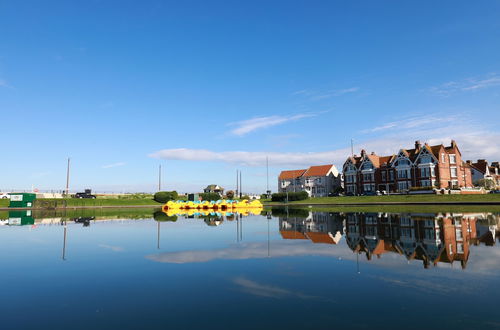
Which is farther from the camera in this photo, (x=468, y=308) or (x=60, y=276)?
(x=60, y=276)

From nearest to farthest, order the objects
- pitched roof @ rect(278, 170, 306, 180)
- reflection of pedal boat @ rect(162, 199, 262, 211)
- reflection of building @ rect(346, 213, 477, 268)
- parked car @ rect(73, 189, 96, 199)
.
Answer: reflection of building @ rect(346, 213, 477, 268) < reflection of pedal boat @ rect(162, 199, 262, 211) < parked car @ rect(73, 189, 96, 199) < pitched roof @ rect(278, 170, 306, 180)

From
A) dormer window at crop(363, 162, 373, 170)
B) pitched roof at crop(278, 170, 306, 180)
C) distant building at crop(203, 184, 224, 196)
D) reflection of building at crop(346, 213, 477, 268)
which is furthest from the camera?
distant building at crop(203, 184, 224, 196)

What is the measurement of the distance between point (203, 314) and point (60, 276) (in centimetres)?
680

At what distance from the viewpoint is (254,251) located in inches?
649

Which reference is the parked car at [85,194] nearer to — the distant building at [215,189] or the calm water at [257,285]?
the distant building at [215,189]

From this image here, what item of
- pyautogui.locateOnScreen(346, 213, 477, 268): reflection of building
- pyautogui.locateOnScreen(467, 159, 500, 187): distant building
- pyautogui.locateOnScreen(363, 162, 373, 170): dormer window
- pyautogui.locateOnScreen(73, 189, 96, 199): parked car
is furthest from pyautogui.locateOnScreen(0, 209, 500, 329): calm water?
pyautogui.locateOnScreen(467, 159, 500, 187): distant building

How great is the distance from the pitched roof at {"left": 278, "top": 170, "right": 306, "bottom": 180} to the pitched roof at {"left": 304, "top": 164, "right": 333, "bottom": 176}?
2.66m

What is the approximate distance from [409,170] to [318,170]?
103 feet

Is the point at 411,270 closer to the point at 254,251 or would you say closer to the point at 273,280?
the point at 273,280

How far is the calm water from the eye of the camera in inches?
293

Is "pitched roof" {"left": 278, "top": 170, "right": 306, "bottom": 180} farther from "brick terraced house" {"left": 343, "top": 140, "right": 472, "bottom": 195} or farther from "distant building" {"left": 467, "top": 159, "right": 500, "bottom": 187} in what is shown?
"distant building" {"left": 467, "top": 159, "right": 500, "bottom": 187}

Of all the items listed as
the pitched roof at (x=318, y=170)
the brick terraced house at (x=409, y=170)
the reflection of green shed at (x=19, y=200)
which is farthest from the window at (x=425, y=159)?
the reflection of green shed at (x=19, y=200)

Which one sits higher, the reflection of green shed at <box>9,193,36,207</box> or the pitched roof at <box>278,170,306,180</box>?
the pitched roof at <box>278,170,306,180</box>

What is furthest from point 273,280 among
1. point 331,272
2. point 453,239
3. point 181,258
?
point 453,239
